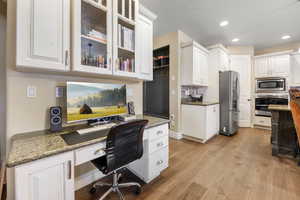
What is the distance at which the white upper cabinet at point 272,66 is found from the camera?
4020mm

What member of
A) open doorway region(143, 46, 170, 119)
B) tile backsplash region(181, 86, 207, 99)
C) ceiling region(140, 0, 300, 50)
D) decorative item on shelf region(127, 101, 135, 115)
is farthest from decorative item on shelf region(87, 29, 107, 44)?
tile backsplash region(181, 86, 207, 99)

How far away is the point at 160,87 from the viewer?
388 centimetres

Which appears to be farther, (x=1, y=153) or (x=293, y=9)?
(x=293, y=9)

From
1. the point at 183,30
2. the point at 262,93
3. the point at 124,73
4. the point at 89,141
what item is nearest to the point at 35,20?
the point at 124,73

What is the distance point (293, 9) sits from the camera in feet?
8.16

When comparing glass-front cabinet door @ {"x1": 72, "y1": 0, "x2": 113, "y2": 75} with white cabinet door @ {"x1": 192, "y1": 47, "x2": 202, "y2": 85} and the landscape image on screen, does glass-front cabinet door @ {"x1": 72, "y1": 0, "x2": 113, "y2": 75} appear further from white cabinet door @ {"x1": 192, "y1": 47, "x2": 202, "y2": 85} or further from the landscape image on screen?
white cabinet door @ {"x1": 192, "y1": 47, "x2": 202, "y2": 85}

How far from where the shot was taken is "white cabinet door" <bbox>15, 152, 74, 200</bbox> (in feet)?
2.63

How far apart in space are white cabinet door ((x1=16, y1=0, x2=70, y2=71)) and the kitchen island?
3.32 m

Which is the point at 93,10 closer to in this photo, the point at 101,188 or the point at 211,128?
the point at 101,188

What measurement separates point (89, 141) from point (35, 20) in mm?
1049

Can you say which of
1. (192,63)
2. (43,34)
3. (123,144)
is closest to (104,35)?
(43,34)

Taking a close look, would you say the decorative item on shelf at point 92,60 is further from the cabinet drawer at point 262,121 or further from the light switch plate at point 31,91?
the cabinet drawer at point 262,121

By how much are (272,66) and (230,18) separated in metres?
2.70

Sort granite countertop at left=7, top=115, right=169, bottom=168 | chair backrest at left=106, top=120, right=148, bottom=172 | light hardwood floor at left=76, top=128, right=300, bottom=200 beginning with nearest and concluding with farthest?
granite countertop at left=7, top=115, right=169, bottom=168 < chair backrest at left=106, top=120, right=148, bottom=172 < light hardwood floor at left=76, top=128, right=300, bottom=200
